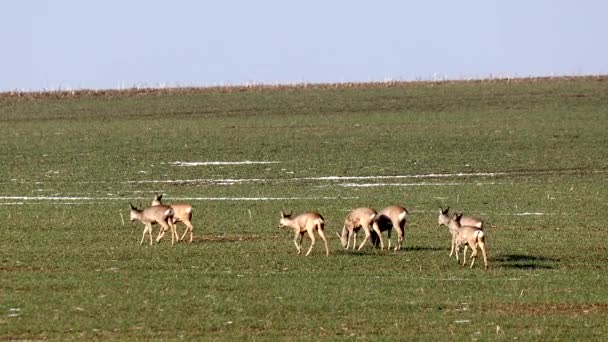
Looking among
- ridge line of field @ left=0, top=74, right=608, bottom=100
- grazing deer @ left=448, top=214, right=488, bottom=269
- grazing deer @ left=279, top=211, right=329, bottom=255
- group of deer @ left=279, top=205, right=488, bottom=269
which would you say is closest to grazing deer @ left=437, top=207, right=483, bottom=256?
group of deer @ left=279, top=205, right=488, bottom=269

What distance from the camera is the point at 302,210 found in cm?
2925

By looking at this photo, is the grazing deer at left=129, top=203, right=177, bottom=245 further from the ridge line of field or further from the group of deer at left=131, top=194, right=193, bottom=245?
the ridge line of field

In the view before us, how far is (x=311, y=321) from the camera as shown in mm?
15828

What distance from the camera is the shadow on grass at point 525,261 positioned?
68.5ft

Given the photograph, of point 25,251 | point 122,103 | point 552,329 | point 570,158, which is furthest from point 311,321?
point 122,103

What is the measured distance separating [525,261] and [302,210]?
854cm

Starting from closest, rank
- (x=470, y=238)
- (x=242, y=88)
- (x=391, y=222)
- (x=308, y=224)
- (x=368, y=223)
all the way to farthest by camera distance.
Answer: (x=470, y=238) < (x=308, y=224) < (x=368, y=223) < (x=391, y=222) < (x=242, y=88)

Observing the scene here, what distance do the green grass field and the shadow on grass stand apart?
3.2 inches

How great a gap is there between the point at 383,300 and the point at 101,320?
377 cm

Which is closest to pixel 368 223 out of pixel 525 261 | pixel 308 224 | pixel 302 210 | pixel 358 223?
pixel 358 223

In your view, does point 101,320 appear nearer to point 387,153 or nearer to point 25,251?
point 25,251

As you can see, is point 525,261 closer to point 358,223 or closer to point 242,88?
point 358,223

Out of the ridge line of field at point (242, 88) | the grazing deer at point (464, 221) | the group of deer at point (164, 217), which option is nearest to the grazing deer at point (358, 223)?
the grazing deer at point (464, 221)

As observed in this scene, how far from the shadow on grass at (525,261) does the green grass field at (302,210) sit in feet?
0.27
